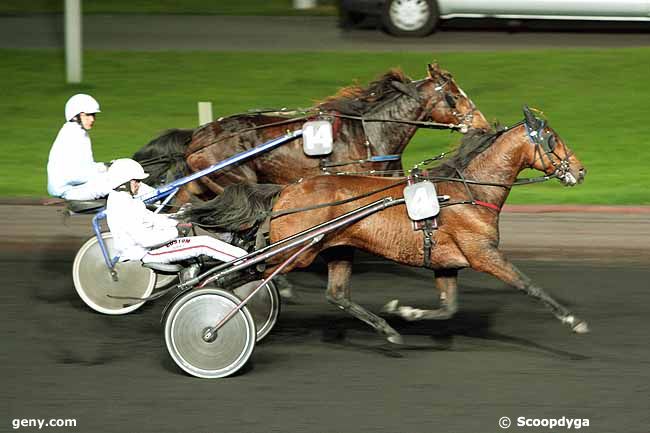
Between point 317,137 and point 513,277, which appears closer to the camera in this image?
point 513,277

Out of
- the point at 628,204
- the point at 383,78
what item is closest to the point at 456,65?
the point at 628,204

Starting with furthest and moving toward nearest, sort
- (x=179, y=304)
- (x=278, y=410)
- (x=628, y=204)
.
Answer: (x=628, y=204), (x=179, y=304), (x=278, y=410)

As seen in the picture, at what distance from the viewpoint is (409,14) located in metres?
17.2

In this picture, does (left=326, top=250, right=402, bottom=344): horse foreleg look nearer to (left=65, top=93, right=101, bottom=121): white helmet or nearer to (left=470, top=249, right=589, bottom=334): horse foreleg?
(left=470, top=249, right=589, bottom=334): horse foreleg

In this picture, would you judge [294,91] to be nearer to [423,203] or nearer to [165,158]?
[165,158]

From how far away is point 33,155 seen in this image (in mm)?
13508

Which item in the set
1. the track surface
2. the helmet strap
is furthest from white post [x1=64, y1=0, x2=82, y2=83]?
the helmet strap

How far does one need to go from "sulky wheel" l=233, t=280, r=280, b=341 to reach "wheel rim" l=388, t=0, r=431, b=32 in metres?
9.97

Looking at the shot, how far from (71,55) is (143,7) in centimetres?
575

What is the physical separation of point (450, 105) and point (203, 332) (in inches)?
124

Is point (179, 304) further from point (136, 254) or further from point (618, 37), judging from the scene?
point (618, 37)

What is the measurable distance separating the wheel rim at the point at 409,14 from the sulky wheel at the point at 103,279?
9540mm

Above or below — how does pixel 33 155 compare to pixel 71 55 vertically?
below

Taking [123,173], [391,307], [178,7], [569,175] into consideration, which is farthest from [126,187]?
[178,7]
